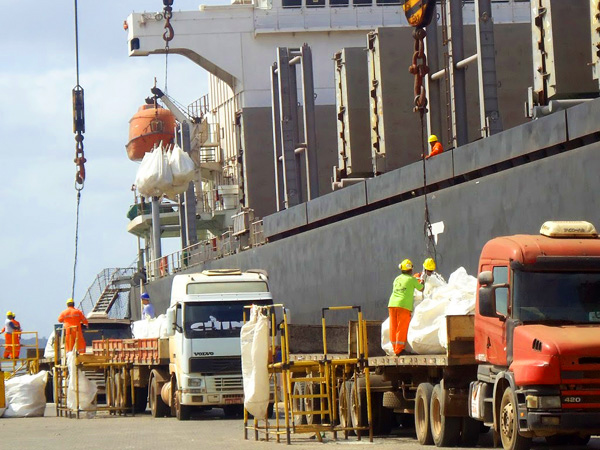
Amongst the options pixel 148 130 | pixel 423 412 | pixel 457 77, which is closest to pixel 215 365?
pixel 423 412

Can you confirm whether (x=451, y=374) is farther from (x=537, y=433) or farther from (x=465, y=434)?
(x=537, y=433)

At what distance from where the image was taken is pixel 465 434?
48.1ft

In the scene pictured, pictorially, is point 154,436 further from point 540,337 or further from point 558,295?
point 540,337

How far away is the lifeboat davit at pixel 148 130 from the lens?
196ft

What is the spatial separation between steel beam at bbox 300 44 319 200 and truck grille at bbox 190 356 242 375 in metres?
14.4

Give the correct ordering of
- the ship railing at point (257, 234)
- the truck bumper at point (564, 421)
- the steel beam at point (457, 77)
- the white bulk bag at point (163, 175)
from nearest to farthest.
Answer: the truck bumper at point (564, 421)
the steel beam at point (457, 77)
the ship railing at point (257, 234)
the white bulk bag at point (163, 175)

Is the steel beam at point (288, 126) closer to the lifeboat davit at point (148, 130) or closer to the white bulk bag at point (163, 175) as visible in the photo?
the white bulk bag at point (163, 175)

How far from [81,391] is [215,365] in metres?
4.48

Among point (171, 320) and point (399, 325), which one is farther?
point (171, 320)

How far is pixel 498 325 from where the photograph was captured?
1304cm

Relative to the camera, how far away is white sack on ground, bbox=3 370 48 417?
2745 cm

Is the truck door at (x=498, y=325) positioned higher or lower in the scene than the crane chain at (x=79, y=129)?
lower

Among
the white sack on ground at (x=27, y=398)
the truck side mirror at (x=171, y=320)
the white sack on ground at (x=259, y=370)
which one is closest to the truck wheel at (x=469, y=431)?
the white sack on ground at (x=259, y=370)

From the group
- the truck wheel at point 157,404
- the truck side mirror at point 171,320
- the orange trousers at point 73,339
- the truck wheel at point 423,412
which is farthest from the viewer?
the orange trousers at point 73,339
